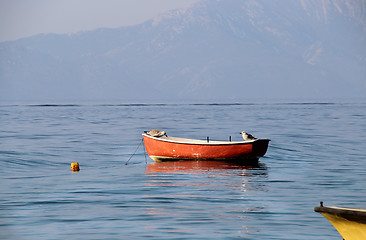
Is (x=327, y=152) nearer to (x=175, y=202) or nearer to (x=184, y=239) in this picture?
(x=175, y=202)

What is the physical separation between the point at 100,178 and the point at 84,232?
13.8 m

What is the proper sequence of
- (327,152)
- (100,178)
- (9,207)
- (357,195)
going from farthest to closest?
(327,152) < (100,178) < (357,195) < (9,207)

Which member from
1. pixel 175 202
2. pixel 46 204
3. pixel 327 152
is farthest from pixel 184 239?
pixel 327 152

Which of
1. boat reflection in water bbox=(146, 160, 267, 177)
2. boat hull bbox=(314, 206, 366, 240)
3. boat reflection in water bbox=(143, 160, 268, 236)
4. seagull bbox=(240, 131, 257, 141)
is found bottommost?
boat reflection in water bbox=(146, 160, 267, 177)

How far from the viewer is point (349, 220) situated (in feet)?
42.6

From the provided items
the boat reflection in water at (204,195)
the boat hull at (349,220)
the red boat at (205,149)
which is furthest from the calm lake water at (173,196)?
the boat hull at (349,220)

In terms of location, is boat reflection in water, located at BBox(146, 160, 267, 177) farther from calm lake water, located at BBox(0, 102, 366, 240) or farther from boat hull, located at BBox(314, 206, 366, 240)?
boat hull, located at BBox(314, 206, 366, 240)

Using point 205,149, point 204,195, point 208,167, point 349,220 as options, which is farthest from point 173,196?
point 349,220

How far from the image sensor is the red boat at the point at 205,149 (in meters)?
36.2

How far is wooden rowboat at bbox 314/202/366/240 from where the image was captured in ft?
42.0

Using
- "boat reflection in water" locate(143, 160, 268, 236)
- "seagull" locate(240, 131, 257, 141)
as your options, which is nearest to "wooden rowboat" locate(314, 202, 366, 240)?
"boat reflection in water" locate(143, 160, 268, 236)

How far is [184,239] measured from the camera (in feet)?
57.5

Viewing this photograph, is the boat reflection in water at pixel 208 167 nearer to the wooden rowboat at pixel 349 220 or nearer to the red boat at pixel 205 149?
the red boat at pixel 205 149

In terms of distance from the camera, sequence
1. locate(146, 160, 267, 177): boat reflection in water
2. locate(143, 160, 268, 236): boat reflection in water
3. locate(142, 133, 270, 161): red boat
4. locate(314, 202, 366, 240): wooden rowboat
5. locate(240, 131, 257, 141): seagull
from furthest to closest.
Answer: locate(240, 131, 257, 141): seagull → locate(142, 133, 270, 161): red boat → locate(146, 160, 267, 177): boat reflection in water → locate(143, 160, 268, 236): boat reflection in water → locate(314, 202, 366, 240): wooden rowboat
